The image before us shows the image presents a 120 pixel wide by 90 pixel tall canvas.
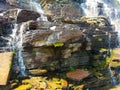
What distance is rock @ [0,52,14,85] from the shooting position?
409 inches

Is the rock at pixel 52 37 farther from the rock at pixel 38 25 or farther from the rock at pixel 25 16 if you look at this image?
the rock at pixel 25 16

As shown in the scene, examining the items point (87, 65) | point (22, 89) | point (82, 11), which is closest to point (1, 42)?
point (22, 89)

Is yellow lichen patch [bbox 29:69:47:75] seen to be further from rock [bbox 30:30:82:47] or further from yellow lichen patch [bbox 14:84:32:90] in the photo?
rock [bbox 30:30:82:47]

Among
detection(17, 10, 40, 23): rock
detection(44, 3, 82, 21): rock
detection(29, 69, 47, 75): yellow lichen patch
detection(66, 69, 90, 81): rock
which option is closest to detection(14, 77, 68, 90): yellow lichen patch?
detection(29, 69, 47, 75): yellow lichen patch

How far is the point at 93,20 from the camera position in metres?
18.4

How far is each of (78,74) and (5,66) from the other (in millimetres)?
3493

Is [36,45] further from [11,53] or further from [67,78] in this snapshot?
[67,78]

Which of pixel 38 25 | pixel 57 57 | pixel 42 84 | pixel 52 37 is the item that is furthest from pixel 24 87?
pixel 38 25

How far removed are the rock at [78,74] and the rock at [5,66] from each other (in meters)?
2.83

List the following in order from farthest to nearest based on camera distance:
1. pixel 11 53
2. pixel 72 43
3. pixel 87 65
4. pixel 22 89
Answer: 1. pixel 87 65
2. pixel 72 43
3. pixel 11 53
4. pixel 22 89

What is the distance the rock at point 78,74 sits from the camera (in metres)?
11.9

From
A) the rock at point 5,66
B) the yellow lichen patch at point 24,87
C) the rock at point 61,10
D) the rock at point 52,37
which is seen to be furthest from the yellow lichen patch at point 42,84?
the rock at point 61,10

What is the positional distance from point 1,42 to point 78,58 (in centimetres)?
394

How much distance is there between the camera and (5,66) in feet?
36.3
